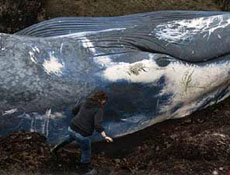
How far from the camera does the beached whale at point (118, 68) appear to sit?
19.6 ft

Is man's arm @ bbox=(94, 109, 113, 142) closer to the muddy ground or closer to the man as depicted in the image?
the man

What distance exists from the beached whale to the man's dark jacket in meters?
0.63

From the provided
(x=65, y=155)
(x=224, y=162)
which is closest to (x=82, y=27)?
(x=65, y=155)

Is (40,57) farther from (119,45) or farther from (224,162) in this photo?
(224,162)

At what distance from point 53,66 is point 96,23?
95 centimetres

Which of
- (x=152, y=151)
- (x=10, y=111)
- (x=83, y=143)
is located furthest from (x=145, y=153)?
(x=10, y=111)

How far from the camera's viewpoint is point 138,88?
6.18 metres

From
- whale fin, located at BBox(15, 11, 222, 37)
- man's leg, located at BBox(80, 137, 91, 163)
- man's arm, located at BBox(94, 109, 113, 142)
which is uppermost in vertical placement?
whale fin, located at BBox(15, 11, 222, 37)

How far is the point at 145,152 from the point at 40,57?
1598 millimetres

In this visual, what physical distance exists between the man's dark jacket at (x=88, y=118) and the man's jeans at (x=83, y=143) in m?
0.05

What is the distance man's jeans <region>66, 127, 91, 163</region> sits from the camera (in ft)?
17.9

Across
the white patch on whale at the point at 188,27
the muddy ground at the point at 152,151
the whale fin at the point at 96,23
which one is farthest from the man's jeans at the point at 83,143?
the white patch on whale at the point at 188,27

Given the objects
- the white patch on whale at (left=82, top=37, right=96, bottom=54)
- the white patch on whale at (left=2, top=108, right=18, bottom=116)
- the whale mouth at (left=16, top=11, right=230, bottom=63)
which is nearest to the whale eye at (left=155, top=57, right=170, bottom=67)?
the whale mouth at (left=16, top=11, right=230, bottom=63)

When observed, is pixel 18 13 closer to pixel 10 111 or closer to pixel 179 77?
pixel 10 111
